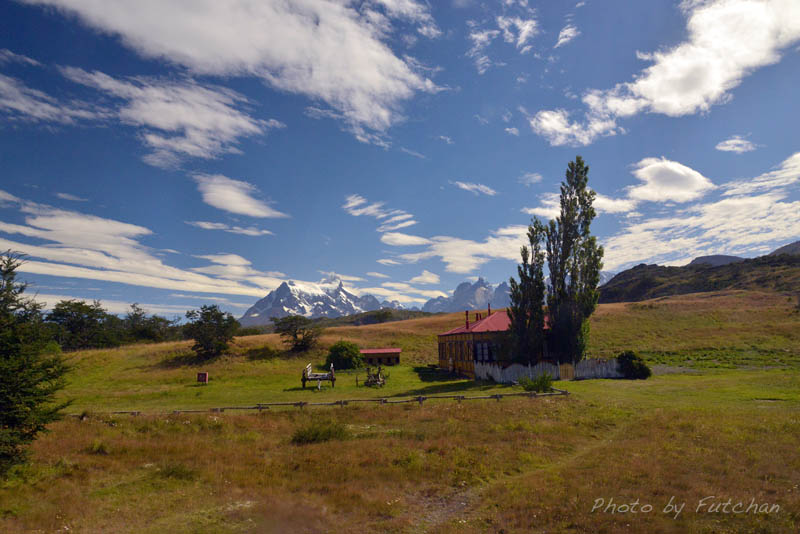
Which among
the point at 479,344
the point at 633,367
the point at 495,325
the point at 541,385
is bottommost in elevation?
the point at 541,385

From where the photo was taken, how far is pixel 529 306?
37062 millimetres

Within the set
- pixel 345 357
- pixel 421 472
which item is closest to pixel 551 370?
pixel 345 357

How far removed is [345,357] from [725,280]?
480 feet

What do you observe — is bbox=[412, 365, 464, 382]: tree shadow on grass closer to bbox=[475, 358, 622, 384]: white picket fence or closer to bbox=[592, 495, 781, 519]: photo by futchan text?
bbox=[475, 358, 622, 384]: white picket fence

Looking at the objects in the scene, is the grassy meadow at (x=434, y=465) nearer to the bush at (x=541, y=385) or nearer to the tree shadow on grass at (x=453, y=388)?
the bush at (x=541, y=385)

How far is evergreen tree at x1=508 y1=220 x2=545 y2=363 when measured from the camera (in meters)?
35.9

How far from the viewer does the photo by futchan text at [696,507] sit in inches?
355

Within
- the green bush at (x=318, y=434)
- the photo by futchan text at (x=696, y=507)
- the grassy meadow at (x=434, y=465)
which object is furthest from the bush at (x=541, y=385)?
the photo by futchan text at (x=696, y=507)

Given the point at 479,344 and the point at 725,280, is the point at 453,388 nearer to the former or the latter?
the point at 479,344

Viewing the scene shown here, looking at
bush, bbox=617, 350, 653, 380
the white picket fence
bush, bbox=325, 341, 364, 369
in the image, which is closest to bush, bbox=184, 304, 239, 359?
bush, bbox=325, 341, 364, 369

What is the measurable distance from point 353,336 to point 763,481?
196 feet

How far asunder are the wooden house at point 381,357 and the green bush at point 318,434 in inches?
1291

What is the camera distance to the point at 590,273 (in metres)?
36.1

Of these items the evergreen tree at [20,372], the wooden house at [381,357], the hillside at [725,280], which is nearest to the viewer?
the evergreen tree at [20,372]
